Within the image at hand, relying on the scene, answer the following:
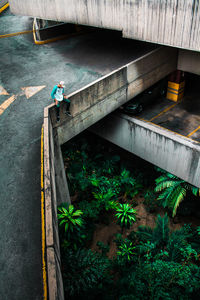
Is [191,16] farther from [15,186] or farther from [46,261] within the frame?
[46,261]

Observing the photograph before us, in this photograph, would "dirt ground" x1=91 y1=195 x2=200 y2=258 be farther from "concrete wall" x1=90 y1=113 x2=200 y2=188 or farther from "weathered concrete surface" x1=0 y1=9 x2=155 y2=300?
"weathered concrete surface" x1=0 y1=9 x2=155 y2=300

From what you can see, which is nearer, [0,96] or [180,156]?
[0,96]

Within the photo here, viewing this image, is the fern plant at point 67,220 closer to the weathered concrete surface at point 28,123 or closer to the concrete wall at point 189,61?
the weathered concrete surface at point 28,123

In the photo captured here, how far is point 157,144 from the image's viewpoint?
50.4 ft

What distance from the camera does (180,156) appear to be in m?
14.5

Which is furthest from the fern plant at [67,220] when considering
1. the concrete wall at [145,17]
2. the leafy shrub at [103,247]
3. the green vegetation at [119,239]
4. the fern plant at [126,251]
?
the concrete wall at [145,17]

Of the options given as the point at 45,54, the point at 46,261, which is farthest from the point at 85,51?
the point at 46,261

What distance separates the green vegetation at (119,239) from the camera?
9.63 m

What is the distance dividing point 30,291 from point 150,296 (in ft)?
17.4

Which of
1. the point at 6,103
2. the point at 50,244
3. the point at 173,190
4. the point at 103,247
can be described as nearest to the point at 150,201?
the point at 173,190

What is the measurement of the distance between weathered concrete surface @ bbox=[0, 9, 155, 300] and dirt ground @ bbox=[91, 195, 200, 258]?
22.0 ft

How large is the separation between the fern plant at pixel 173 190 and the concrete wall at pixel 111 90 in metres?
5.35

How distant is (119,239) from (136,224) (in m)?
1.98

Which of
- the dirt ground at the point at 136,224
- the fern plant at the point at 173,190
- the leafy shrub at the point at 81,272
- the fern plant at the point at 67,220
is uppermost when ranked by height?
the fern plant at the point at 67,220
